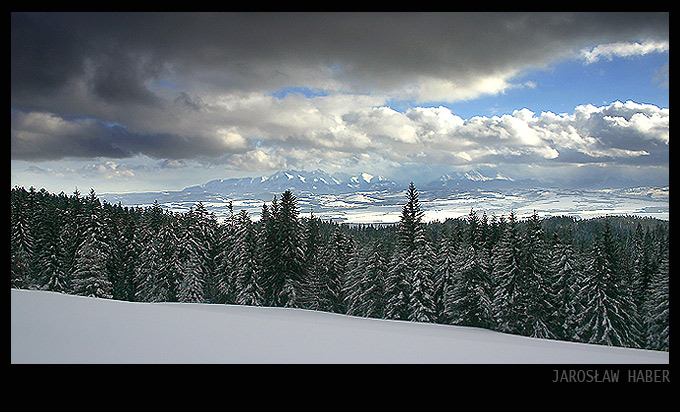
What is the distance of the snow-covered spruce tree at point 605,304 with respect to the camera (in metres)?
30.3

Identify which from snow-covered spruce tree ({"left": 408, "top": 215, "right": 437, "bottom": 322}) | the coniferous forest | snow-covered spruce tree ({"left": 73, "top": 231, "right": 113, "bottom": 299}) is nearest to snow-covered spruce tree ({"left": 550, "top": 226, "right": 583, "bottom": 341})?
the coniferous forest

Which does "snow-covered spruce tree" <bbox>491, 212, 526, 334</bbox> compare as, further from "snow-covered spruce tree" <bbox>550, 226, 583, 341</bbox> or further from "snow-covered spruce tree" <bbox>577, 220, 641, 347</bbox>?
"snow-covered spruce tree" <bbox>577, 220, 641, 347</bbox>

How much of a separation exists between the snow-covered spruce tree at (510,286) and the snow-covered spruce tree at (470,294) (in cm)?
91

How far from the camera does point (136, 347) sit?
5949mm

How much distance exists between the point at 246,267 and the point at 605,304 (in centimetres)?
3391

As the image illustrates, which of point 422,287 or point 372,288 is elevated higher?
point 422,287

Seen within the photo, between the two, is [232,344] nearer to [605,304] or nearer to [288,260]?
[288,260]

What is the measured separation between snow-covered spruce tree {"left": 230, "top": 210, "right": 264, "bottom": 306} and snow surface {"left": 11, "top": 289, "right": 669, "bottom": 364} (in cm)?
2499

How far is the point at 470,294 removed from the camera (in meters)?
32.3

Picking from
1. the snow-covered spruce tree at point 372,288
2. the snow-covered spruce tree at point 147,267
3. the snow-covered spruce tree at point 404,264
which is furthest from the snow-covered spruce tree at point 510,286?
the snow-covered spruce tree at point 147,267

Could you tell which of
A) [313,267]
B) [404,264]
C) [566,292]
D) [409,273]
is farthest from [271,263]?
[566,292]
